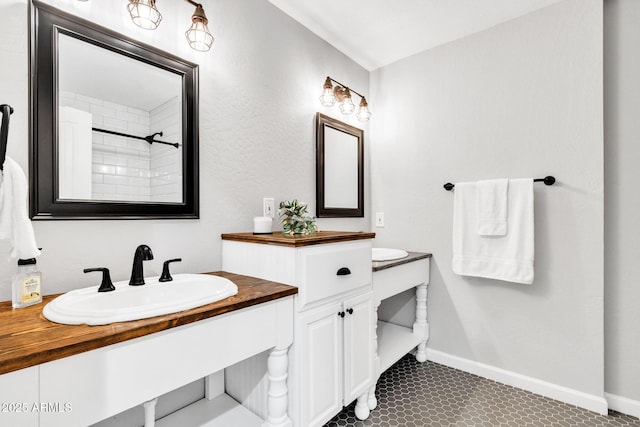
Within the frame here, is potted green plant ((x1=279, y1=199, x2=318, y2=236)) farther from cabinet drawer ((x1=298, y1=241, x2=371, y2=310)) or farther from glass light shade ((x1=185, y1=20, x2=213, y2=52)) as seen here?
glass light shade ((x1=185, y1=20, x2=213, y2=52))

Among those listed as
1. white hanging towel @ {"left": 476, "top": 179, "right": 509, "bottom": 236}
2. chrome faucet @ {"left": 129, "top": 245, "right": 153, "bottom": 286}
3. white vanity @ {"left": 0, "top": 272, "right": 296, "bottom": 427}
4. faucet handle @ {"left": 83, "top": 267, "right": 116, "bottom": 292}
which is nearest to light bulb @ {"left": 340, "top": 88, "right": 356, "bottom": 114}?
white hanging towel @ {"left": 476, "top": 179, "right": 509, "bottom": 236}

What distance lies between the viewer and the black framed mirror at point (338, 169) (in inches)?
86.0

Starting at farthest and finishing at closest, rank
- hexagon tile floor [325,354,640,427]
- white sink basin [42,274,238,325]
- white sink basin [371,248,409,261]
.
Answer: white sink basin [371,248,409,261], hexagon tile floor [325,354,640,427], white sink basin [42,274,238,325]

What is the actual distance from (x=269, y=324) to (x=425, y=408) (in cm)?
115

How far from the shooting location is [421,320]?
232cm

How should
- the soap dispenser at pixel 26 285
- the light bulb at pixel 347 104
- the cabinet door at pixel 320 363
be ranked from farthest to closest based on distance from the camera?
the light bulb at pixel 347 104 < the cabinet door at pixel 320 363 < the soap dispenser at pixel 26 285

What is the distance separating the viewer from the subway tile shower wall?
47.6 inches

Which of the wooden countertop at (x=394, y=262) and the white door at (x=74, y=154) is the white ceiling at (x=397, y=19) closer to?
the white door at (x=74, y=154)

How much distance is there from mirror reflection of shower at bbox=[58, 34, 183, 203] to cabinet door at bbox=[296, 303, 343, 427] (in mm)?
840

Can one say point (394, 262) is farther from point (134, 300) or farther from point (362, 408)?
point (134, 300)

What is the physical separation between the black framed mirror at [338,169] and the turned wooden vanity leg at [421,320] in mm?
758

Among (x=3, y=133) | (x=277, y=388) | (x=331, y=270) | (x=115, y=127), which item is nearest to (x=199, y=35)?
(x=115, y=127)

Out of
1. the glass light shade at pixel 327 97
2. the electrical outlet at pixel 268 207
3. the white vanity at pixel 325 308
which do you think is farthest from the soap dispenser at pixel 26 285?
the glass light shade at pixel 327 97

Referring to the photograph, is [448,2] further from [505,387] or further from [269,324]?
[505,387]
